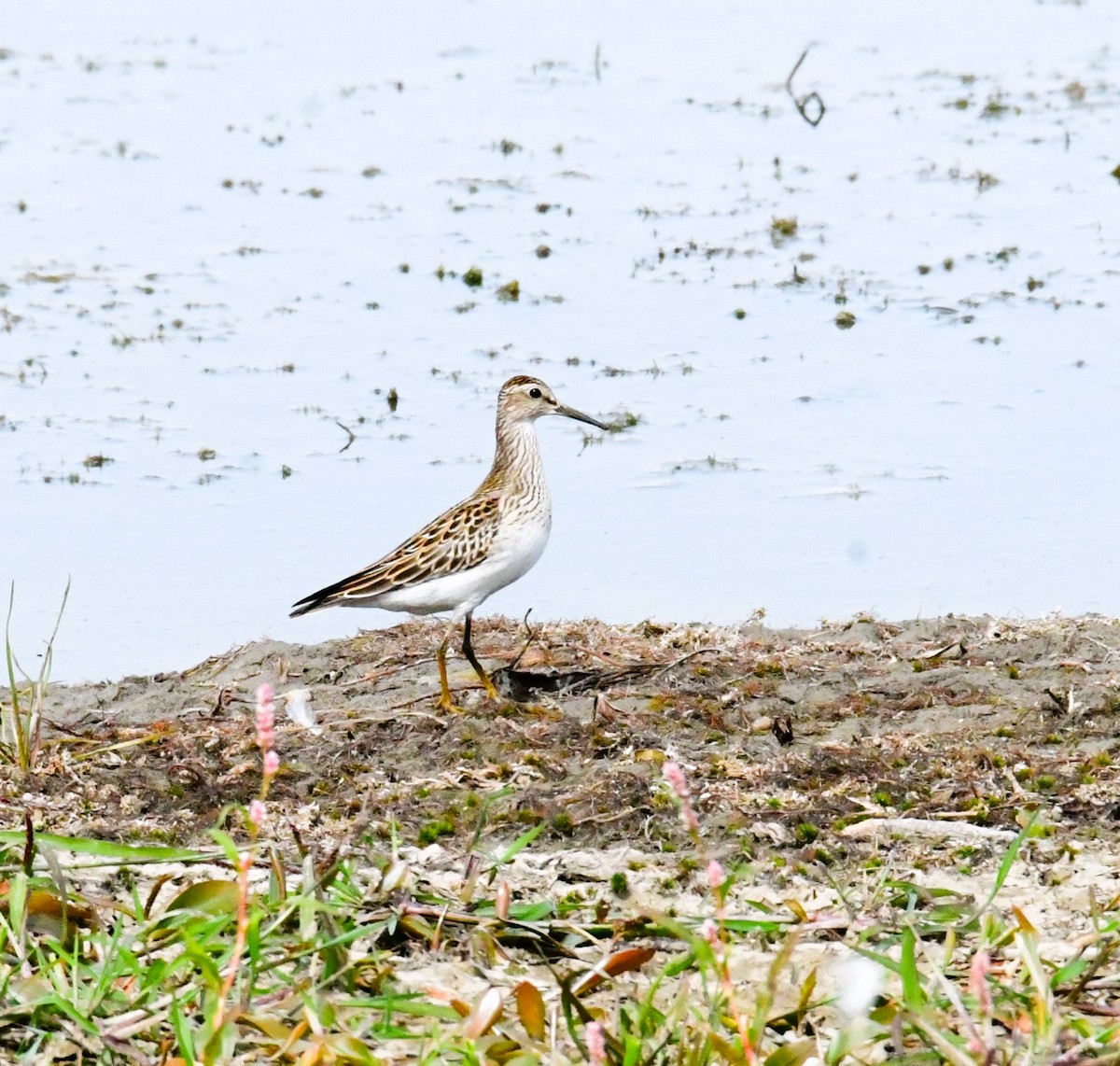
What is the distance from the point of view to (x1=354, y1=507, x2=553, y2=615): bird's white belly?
26.2ft

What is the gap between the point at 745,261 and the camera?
1600cm

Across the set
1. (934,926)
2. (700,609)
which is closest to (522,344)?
(700,609)

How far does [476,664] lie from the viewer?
7.76 m

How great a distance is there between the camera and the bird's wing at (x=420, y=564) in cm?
798

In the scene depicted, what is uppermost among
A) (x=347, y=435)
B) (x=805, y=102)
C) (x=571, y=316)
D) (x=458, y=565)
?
(x=805, y=102)

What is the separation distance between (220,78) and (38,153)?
11.6 feet

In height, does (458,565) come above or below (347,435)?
above

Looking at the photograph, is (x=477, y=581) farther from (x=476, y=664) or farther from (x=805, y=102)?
(x=805, y=102)

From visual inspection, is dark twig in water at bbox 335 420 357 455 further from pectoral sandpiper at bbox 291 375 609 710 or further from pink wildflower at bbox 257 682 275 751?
pink wildflower at bbox 257 682 275 751

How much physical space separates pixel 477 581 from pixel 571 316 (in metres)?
6.85

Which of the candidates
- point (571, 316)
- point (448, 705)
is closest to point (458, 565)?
point (448, 705)

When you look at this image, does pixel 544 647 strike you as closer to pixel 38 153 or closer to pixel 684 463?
pixel 684 463

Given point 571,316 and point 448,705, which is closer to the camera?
point 448,705

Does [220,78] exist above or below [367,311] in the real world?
above
